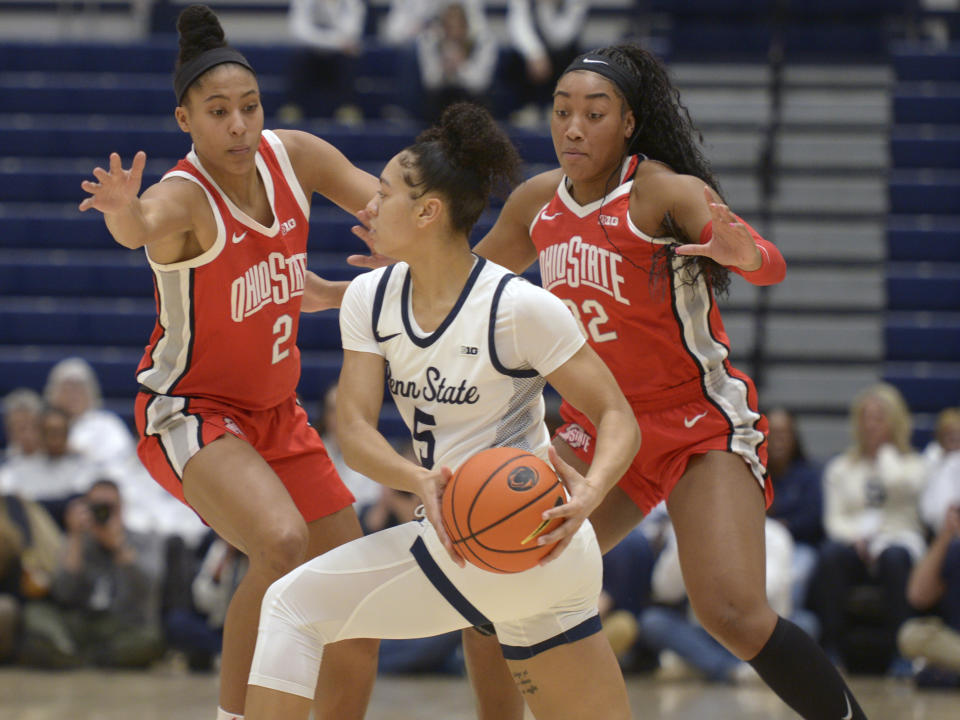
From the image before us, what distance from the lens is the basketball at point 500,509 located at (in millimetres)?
3090

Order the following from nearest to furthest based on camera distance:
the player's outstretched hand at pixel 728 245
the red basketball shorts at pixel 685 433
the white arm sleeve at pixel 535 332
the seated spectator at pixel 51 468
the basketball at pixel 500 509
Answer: the basketball at pixel 500 509 → the white arm sleeve at pixel 535 332 → the player's outstretched hand at pixel 728 245 → the red basketball shorts at pixel 685 433 → the seated spectator at pixel 51 468

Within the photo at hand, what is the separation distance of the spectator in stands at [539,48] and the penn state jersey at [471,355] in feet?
25.5

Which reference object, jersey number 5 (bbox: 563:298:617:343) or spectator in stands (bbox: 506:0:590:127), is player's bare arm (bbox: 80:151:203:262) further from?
spectator in stands (bbox: 506:0:590:127)

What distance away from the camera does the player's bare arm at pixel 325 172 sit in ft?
14.0

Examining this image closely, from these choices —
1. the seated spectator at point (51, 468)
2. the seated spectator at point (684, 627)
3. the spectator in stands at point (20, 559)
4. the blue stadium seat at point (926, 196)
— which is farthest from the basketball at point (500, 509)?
the blue stadium seat at point (926, 196)

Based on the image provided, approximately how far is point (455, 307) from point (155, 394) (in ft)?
3.73

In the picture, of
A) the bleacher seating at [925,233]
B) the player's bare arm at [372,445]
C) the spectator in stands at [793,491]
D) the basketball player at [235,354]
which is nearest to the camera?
the player's bare arm at [372,445]

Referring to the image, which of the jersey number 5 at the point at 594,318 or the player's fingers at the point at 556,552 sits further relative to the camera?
the jersey number 5 at the point at 594,318

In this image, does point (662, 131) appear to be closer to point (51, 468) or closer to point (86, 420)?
point (51, 468)

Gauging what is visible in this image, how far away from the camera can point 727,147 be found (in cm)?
1127

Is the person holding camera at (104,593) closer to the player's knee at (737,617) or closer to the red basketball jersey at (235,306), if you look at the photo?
the red basketball jersey at (235,306)

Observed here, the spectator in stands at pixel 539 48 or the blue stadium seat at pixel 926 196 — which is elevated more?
the spectator in stands at pixel 539 48

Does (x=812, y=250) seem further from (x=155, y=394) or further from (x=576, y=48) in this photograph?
(x=155, y=394)

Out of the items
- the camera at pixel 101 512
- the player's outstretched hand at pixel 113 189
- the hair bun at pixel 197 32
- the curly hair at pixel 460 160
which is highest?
the hair bun at pixel 197 32
